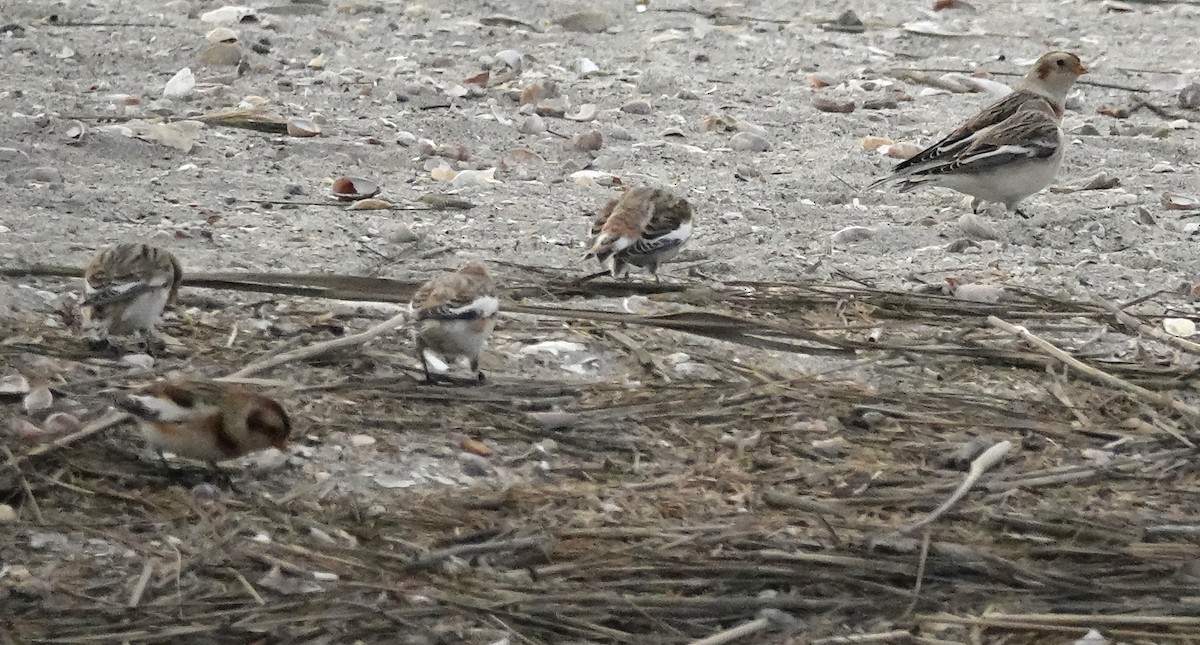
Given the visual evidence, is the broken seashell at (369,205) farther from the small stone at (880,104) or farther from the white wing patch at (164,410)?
the small stone at (880,104)

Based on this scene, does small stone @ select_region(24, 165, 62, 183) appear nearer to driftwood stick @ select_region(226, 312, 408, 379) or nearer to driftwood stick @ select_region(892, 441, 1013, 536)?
driftwood stick @ select_region(226, 312, 408, 379)

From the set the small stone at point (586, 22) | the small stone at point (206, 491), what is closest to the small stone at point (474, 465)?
the small stone at point (206, 491)

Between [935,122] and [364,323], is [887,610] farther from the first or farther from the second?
[935,122]

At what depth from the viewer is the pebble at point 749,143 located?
7.86 metres

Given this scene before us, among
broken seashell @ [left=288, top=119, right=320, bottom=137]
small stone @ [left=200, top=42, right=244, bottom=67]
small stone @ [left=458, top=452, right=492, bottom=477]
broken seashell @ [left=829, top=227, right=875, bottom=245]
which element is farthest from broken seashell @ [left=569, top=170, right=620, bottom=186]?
small stone @ [left=458, top=452, right=492, bottom=477]

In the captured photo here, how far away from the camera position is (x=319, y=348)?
482 cm

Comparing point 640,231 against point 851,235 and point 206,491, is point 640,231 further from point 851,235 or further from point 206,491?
point 206,491

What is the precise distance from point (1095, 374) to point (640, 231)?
1.62 m

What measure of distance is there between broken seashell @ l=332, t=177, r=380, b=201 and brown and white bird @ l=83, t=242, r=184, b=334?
6.11ft

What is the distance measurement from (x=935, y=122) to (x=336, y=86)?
2.99m

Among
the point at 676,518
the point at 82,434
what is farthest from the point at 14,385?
the point at 676,518

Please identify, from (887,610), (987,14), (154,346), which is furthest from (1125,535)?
(987,14)

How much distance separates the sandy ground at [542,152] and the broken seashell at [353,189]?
0.32ft

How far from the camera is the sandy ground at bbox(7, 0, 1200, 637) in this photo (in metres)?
6.01
